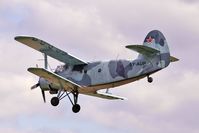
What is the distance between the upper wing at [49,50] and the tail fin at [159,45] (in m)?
3.63

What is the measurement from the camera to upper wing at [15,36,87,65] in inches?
2397

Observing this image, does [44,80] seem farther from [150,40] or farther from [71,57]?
[150,40]

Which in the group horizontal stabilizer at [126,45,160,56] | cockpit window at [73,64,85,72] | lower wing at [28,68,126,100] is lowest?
lower wing at [28,68,126,100]

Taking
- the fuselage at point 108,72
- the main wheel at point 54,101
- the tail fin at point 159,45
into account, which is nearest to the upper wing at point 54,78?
the fuselage at point 108,72

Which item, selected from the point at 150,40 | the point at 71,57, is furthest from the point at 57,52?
the point at 150,40

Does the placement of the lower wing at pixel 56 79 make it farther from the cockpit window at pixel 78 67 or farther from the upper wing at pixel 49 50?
the upper wing at pixel 49 50

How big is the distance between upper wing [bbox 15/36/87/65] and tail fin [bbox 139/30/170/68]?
363cm

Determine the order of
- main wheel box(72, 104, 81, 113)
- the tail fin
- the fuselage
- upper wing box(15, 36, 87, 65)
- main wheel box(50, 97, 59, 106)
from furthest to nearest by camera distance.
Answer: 1. main wheel box(72, 104, 81, 113)
2. upper wing box(15, 36, 87, 65)
3. main wheel box(50, 97, 59, 106)
4. the fuselage
5. the tail fin

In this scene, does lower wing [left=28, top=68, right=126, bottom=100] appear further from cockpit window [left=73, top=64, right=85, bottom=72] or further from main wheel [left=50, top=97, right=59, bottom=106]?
cockpit window [left=73, top=64, right=85, bottom=72]

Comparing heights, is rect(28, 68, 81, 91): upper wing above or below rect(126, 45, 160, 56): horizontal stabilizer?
below

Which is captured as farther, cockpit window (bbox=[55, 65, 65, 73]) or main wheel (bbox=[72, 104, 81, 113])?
cockpit window (bbox=[55, 65, 65, 73])

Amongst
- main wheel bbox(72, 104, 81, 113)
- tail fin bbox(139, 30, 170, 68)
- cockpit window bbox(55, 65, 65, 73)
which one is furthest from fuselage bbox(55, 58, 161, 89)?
main wheel bbox(72, 104, 81, 113)

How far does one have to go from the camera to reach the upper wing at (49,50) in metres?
60.9

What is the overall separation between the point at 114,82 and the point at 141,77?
1.57 meters
